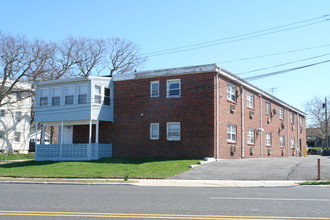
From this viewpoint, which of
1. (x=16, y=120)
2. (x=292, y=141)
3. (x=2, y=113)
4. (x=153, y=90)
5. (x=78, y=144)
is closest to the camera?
(x=153, y=90)

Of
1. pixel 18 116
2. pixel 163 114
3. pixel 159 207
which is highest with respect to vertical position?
pixel 18 116

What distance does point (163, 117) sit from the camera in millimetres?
25766

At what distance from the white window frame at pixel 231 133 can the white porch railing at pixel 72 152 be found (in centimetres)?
875

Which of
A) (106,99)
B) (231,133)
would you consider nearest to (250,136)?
(231,133)

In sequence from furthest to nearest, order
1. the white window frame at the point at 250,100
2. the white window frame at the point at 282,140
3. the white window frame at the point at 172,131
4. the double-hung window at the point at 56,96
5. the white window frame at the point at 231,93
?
1. the white window frame at the point at 282,140
2. the white window frame at the point at 250,100
3. the double-hung window at the point at 56,96
4. the white window frame at the point at 231,93
5. the white window frame at the point at 172,131

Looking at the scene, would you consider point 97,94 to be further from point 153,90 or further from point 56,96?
point 153,90

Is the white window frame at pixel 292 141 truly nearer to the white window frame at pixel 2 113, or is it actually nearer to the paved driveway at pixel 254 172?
the paved driveway at pixel 254 172

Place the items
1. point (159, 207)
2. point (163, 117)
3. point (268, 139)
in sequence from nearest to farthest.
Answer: point (159, 207)
point (163, 117)
point (268, 139)

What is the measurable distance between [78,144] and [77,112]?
2.32 metres

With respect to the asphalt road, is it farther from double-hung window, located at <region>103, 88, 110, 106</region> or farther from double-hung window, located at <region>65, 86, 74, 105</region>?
double-hung window, located at <region>65, 86, 74, 105</region>

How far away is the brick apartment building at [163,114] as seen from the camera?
2445 centimetres

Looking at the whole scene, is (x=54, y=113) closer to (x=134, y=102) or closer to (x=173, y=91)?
(x=134, y=102)

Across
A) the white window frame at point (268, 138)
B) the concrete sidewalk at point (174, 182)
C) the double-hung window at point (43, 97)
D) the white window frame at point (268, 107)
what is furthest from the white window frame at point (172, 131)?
the white window frame at point (268, 107)

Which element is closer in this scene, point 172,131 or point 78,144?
point 172,131
